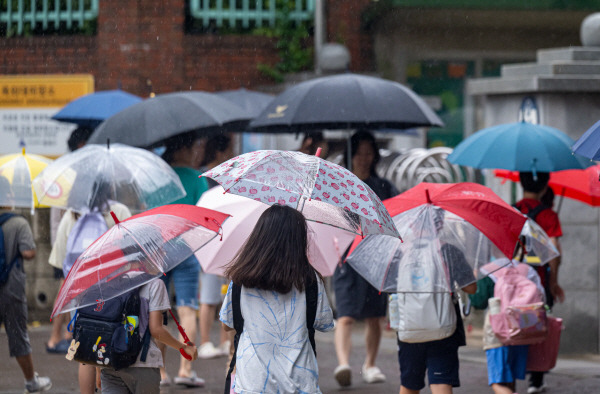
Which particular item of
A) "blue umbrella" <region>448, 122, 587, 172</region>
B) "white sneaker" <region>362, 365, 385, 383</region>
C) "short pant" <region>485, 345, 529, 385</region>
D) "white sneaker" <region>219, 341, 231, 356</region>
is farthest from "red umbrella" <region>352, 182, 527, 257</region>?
"white sneaker" <region>219, 341, 231, 356</region>

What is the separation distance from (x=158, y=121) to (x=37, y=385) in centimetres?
231

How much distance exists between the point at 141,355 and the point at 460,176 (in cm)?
692

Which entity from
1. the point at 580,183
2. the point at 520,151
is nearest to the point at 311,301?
the point at 520,151

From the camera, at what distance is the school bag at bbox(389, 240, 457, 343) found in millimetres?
5656

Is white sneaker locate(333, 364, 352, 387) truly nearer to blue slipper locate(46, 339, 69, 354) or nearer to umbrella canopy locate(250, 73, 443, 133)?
umbrella canopy locate(250, 73, 443, 133)

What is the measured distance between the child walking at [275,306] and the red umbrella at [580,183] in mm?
3611

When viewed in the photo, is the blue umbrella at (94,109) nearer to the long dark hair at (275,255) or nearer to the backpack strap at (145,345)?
the backpack strap at (145,345)

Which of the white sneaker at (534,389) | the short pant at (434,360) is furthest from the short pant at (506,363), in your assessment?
the white sneaker at (534,389)

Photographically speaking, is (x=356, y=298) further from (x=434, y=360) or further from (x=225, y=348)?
(x=434, y=360)

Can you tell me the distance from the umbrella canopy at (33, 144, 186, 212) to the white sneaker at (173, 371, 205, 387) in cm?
179

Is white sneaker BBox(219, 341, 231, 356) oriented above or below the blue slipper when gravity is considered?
above

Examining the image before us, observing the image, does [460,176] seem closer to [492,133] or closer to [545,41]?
[492,133]

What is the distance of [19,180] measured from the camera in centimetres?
761

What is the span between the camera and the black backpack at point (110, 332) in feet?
16.9
